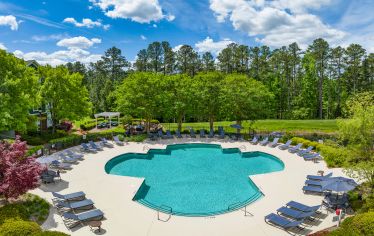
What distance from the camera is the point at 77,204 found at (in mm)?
13422

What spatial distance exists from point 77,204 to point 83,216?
1.25m

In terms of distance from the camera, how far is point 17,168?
12.9 metres

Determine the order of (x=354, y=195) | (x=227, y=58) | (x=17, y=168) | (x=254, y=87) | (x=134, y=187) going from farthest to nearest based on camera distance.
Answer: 1. (x=227, y=58)
2. (x=254, y=87)
3. (x=134, y=187)
4. (x=354, y=195)
5. (x=17, y=168)

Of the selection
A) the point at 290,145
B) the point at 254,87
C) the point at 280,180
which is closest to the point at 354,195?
the point at 280,180

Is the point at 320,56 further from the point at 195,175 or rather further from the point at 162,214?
the point at 162,214

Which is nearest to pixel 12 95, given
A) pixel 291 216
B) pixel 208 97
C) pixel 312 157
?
pixel 208 97

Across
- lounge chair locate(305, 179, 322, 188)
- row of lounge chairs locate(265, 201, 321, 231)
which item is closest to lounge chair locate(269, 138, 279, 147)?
lounge chair locate(305, 179, 322, 188)

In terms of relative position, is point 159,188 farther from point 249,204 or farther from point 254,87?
point 254,87

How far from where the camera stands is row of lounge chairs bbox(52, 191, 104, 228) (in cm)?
1224

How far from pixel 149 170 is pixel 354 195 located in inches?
529

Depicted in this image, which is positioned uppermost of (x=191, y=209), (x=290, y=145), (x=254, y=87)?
(x=254, y=87)

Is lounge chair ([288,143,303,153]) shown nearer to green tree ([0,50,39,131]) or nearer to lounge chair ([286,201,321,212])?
lounge chair ([286,201,321,212])

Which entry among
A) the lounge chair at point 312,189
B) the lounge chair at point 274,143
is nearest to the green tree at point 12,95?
the lounge chair at point 312,189

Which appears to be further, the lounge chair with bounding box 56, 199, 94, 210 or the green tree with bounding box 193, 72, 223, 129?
the green tree with bounding box 193, 72, 223, 129
